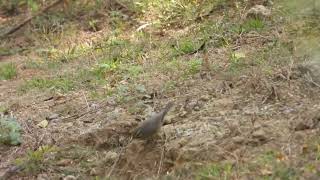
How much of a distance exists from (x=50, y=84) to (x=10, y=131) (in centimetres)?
136

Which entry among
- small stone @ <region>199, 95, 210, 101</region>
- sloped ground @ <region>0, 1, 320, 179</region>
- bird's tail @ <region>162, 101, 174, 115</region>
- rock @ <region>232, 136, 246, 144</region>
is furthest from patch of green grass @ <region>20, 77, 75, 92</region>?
rock @ <region>232, 136, 246, 144</region>

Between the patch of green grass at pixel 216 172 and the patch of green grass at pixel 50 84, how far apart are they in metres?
2.46

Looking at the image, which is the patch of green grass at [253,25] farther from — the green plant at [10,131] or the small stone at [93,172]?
the small stone at [93,172]

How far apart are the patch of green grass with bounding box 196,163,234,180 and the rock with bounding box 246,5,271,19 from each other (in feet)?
9.20

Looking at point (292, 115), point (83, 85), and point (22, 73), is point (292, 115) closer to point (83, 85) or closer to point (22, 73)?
point (83, 85)

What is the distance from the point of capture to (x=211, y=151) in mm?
3537

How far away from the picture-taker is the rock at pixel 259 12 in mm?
5830

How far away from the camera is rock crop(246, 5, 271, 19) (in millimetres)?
5830

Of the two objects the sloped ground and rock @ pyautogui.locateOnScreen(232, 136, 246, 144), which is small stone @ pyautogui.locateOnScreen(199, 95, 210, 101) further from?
rock @ pyautogui.locateOnScreen(232, 136, 246, 144)

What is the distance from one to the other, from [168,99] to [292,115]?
3.94 feet

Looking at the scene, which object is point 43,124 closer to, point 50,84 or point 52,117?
point 52,117

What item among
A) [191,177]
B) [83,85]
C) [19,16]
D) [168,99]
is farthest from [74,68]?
[191,177]

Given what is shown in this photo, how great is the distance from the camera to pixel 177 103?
14.6 ft

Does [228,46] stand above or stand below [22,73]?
above
